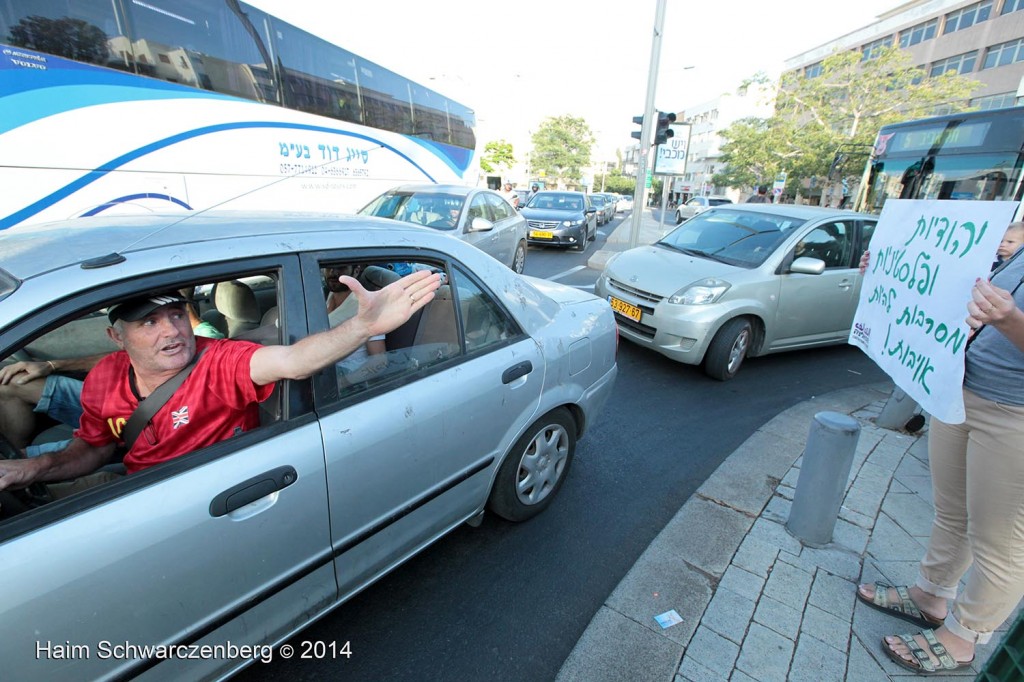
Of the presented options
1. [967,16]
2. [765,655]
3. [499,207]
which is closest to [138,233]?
[765,655]

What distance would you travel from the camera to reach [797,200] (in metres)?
34.0

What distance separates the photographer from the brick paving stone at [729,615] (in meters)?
2.09

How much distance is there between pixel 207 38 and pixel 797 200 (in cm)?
3765

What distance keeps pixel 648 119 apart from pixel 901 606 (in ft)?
33.7

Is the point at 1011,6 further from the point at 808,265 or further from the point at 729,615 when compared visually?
the point at 729,615

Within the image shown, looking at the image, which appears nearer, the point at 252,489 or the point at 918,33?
the point at 252,489

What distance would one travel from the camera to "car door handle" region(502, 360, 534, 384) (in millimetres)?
2219

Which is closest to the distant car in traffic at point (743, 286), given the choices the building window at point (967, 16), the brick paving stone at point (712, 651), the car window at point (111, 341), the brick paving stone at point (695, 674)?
the brick paving stone at point (712, 651)

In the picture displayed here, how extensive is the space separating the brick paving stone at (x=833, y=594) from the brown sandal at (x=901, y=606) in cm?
6

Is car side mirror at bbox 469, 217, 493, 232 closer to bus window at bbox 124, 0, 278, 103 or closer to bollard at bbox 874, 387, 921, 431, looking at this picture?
bus window at bbox 124, 0, 278, 103

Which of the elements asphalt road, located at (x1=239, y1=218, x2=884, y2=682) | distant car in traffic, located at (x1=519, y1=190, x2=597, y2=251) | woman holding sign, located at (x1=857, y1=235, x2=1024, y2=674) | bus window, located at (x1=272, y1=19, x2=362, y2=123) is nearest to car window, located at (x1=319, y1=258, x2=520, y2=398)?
asphalt road, located at (x1=239, y1=218, x2=884, y2=682)

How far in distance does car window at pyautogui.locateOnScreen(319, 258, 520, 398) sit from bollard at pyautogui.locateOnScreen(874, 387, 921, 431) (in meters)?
3.57

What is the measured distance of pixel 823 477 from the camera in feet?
8.20

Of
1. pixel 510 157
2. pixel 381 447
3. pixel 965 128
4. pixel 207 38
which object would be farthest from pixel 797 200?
pixel 381 447
